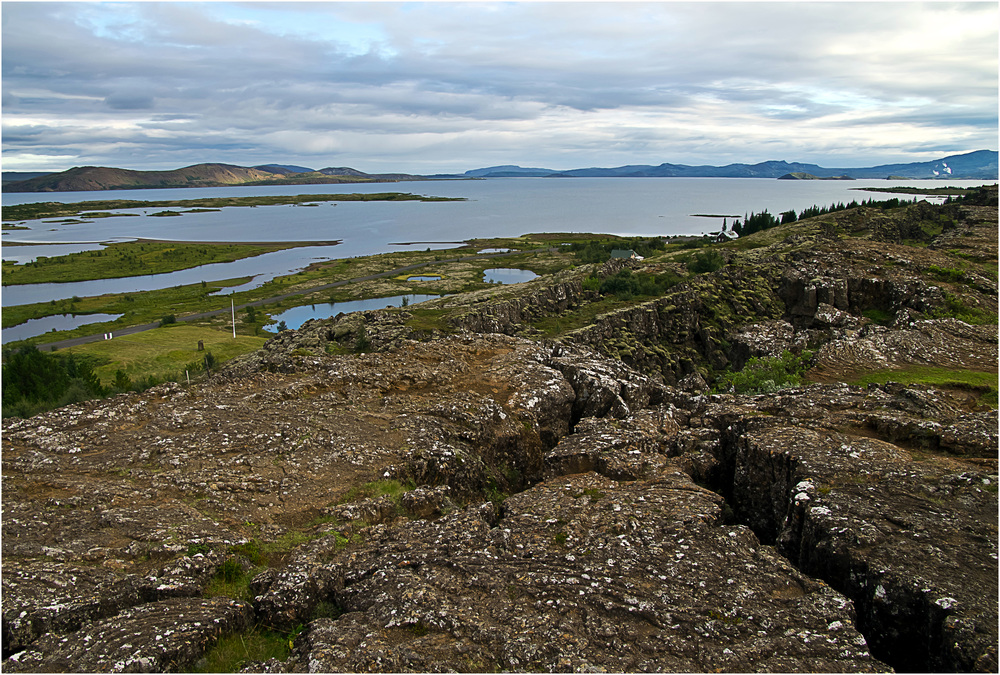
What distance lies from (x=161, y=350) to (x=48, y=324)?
3368 cm

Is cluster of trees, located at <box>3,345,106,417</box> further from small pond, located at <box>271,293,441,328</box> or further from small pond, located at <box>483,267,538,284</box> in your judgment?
small pond, located at <box>483,267,538,284</box>

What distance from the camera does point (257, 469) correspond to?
13.4 meters

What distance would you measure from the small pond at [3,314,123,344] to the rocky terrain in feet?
238

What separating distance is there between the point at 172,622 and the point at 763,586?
356 inches

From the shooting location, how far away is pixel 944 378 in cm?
1891

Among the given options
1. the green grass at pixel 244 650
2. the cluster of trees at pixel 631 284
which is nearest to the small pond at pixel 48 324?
the cluster of trees at pixel 631 284

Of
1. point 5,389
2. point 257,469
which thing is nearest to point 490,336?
point 257,469

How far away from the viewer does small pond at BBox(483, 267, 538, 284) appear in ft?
305

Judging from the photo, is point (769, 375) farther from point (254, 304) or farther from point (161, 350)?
point (254, 304)

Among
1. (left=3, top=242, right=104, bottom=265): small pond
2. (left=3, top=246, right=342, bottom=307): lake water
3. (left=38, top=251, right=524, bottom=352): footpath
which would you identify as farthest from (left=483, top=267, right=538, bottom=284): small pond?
(left=3, top=242, right=104, bottom=265): small pond

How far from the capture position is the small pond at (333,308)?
7362 centimetres

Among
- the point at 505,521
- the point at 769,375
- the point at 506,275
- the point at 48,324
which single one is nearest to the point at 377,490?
the point at 505,521

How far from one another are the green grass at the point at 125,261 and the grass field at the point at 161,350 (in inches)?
2555

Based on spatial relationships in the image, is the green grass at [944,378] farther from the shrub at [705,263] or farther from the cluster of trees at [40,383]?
the cluster of trees at [40,383]
